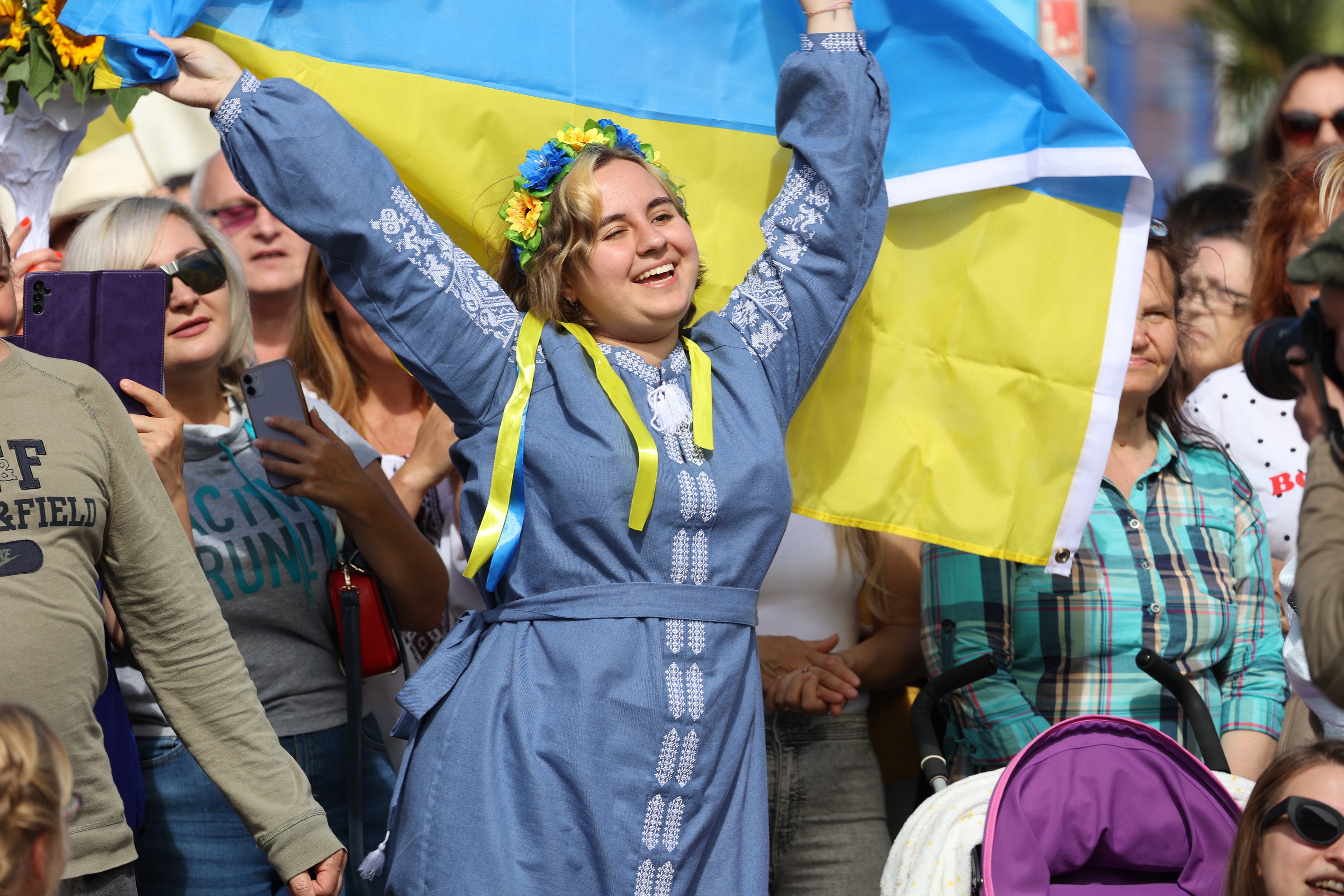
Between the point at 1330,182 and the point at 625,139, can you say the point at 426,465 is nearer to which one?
the point at 625,139

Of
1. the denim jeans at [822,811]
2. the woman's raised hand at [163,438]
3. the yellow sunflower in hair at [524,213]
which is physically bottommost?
the denim jeans at [822,811]

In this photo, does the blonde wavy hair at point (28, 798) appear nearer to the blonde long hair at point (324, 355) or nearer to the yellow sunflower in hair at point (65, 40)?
the yellow sunflower in hair at point (65, 40)

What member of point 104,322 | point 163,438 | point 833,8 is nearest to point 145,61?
point 104,322

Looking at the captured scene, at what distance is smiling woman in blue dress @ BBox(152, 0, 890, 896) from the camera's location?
246 cm

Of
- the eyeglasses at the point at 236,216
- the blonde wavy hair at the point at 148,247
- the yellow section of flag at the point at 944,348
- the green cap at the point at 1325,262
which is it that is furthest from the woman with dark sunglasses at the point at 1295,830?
the eyeglasses at the point at 236,216

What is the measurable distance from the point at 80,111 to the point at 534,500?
141 cm

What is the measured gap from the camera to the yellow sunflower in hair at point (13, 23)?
2842mm

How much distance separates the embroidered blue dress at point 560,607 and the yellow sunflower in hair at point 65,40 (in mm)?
433

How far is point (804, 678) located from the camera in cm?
337

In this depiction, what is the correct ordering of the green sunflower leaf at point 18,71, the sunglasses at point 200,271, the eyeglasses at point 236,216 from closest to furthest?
the green sunflower leaf at point 18,71 → the sunglasses at point 200,271 → the eyeglasses at point 236,216

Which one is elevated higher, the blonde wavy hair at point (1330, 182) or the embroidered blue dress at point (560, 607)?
the blonde wavy hair at point (1330, 182)

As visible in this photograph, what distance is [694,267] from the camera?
279 centimetres

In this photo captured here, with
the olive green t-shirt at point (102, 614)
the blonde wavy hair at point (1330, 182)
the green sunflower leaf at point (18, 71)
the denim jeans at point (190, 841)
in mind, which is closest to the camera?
the olive green t-shirt at point (102, 614)

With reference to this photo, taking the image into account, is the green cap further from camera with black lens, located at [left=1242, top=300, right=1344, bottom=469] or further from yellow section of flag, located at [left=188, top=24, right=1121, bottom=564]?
yellow section of flag, located at [left=188, top=24, right=1121, bottom=564]
